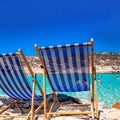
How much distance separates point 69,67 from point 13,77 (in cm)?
87

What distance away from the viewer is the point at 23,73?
14.4 feet

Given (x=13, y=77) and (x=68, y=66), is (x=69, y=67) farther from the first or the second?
(x=13, y=77)

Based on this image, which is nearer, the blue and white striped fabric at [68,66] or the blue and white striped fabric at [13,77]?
the blue and white striped fabric at [68,66]

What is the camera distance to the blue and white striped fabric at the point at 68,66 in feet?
13.5

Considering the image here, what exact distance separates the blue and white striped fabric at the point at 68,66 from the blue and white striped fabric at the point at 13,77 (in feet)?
1.25

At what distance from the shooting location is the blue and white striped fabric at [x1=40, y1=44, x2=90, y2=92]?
13.5ft

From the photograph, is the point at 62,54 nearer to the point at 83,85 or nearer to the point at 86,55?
the point at 86,55

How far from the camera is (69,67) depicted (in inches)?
172

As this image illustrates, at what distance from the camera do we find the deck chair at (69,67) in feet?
13.3

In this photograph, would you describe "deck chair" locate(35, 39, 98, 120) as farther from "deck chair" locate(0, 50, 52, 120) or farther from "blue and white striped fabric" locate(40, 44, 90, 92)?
"deck chair" locate(0, 50, 52, 120)

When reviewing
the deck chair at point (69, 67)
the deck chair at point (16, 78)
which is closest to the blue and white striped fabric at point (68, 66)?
the deck chair at point (69, 67)

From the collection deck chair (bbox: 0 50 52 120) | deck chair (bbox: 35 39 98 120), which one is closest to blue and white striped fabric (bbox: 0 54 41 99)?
deck chair (bbox: 0 50 52 120)

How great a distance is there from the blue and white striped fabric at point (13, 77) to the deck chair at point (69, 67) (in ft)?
1.14

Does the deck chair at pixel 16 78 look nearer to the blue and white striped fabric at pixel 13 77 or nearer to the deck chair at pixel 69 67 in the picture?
the blue and white striped fabric at pixel 13 77
